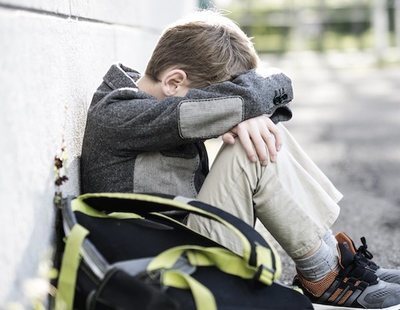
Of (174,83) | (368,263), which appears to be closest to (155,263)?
(174,83)

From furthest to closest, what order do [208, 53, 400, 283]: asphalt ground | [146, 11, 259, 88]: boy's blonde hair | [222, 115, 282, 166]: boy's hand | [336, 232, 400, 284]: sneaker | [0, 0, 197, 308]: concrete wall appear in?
[208, 53, 400, 283]: asphalt ground < [336, 232, 400, 284]: sneaker < [146, 11, 259, 88]: boy's blonde hair < [222, 115, 282, 166]: boy's hand < [0, 0, 197, 308]: concrete wall

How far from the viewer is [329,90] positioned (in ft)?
36.0

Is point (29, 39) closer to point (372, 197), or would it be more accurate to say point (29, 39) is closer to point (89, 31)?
point (89, 31)

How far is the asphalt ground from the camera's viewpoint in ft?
12.3

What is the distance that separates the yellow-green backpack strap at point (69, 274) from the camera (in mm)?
1769

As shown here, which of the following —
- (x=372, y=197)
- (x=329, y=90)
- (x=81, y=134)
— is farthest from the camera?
(x=329, y=90)

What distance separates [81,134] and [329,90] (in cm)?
863

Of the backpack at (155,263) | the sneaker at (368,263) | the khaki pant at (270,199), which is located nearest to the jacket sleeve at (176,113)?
the khaki pant at (270,199)

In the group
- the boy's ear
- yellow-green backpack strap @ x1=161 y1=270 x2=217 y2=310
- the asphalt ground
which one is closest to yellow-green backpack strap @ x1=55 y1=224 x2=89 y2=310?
yellow-green backpack strap @ x1=161 y1=270 x2=217 y2=310

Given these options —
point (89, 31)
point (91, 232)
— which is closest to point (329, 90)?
point (89, 31)

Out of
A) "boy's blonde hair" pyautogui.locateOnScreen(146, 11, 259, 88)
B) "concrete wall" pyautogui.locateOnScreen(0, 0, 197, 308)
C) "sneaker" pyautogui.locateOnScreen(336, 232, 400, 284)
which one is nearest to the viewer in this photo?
"concrete wall" pyautogui.locateOnScreen(0, 0, 197, 308)

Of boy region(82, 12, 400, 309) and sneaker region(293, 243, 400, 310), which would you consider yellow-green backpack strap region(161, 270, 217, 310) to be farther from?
sneaker region(293, 243, 400, 310)

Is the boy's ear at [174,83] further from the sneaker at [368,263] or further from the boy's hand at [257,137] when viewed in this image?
the sneaker at [368,263]

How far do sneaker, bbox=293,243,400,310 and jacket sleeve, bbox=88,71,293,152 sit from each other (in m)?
0.55
